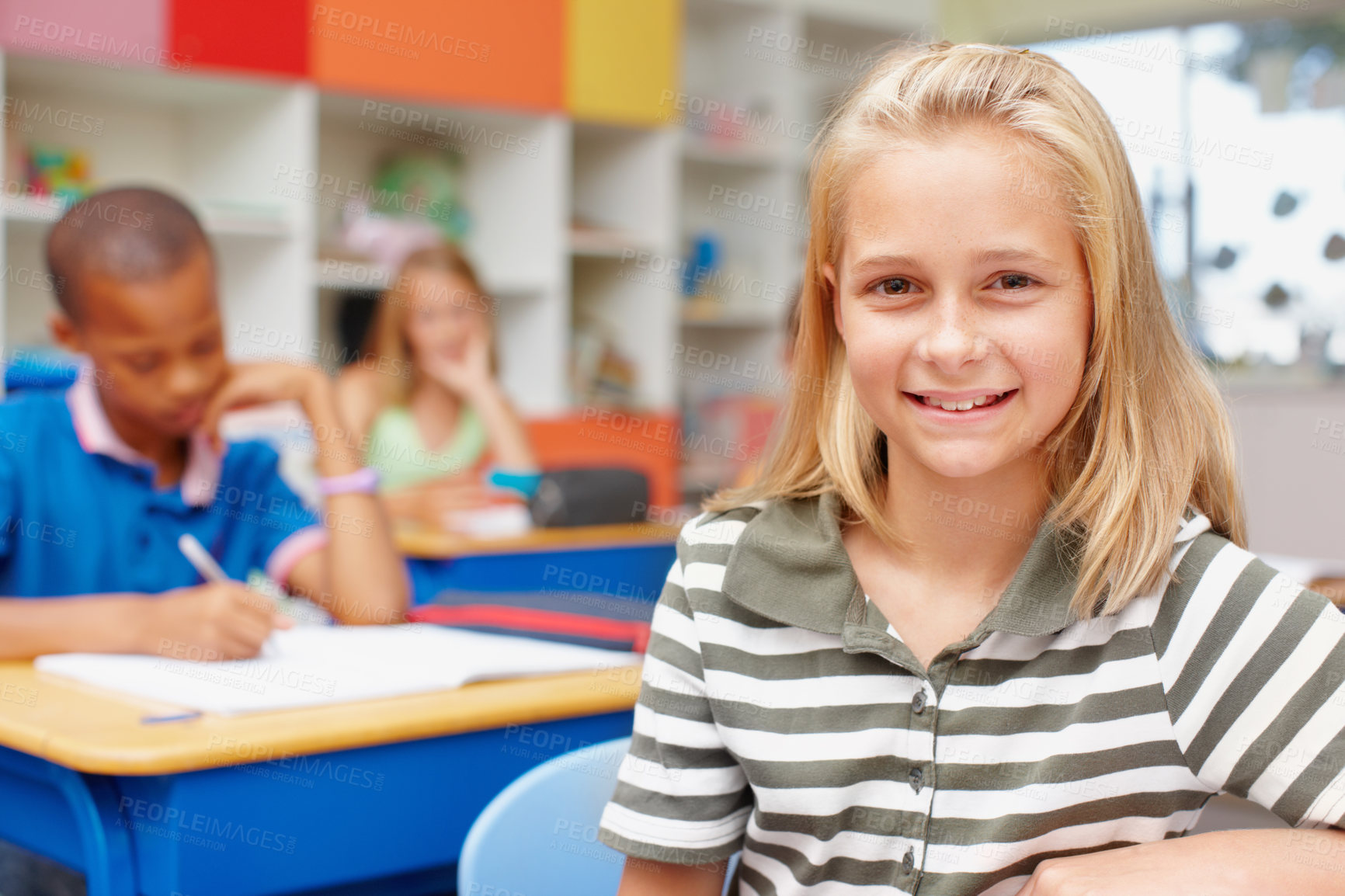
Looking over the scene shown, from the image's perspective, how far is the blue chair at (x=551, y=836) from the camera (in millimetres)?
865

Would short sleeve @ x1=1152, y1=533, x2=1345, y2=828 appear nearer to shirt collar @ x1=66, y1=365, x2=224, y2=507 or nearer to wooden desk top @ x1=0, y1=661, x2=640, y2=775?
wooden desk top @ x1=0, y1=661, x2=640, y2=775

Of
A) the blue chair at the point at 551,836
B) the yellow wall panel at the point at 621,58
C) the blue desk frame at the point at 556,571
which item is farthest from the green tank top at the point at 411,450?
the blue chair at the point at 551,836

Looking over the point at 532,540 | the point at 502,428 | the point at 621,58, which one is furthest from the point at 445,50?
the point at 532,540

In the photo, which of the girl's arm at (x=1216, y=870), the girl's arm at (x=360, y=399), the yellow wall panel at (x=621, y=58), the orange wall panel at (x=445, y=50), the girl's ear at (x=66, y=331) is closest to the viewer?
the girl's arm at (x=1216, y=870)

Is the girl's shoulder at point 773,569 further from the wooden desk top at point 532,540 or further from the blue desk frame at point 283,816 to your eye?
the wooden desk top at point 532,540

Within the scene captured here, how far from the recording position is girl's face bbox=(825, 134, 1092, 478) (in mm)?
768

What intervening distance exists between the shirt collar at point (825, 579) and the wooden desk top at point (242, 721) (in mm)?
303

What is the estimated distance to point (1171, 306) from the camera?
33.6 inches

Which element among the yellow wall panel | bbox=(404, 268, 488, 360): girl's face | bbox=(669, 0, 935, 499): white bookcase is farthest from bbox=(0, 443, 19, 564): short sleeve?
bbox=(669, 0, 935, 499): white bookcase

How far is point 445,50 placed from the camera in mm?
3549

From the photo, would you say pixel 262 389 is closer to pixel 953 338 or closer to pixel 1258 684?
pixel 953 338

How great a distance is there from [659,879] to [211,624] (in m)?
0.54

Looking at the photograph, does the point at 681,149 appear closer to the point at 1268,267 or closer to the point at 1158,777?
the point at 1268,267

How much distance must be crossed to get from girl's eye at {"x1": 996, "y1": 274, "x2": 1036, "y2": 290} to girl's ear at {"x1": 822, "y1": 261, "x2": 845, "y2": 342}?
0.38 feet
